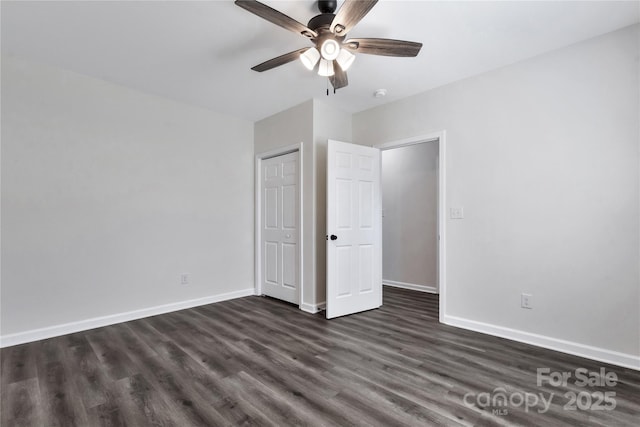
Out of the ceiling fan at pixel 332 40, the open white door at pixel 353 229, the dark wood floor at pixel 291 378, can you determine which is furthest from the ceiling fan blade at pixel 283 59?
the dark wood floor at pixel 291 378

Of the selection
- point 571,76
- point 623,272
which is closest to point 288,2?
point 571,76

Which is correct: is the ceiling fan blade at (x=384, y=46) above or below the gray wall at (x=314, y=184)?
above

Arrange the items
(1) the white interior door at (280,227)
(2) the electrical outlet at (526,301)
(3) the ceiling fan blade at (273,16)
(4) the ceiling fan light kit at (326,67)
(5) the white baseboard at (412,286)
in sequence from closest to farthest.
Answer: (3) the ceiling fan blade at (273,16)
(4) the ceiling fan light kit at (326,67)
(2) the electrical outlet at (526,301)
(1) the white interior door at (280,227)
(5) the white baseboard at (412,286)

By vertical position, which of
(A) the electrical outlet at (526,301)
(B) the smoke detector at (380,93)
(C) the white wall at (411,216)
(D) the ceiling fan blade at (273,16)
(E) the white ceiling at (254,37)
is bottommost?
(A) the electrical outlet at (526,301)

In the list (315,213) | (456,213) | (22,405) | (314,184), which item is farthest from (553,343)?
(22,405)

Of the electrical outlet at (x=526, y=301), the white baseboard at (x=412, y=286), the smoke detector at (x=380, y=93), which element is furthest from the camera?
the white baseboard at (x=412, y=286)

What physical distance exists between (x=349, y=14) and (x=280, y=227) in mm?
2949

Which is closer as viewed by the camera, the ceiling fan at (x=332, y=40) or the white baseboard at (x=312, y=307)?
the ceiling fan at (x=332, y=40)

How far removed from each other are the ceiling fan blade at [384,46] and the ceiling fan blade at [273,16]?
11.0 inches

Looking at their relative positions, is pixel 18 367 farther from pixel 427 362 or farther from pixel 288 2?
pixel 288 2

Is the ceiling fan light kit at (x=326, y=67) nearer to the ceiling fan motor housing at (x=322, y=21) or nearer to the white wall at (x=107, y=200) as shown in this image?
the ceiling fan motor housing at (x=322, y=21)

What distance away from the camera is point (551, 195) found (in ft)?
8.89

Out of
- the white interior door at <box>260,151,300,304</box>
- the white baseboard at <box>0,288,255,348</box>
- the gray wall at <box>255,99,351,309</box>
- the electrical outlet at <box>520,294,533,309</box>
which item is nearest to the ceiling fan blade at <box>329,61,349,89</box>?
the gray wall at <box>255,99,351,309</box>

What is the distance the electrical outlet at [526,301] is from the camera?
280 centimetres
